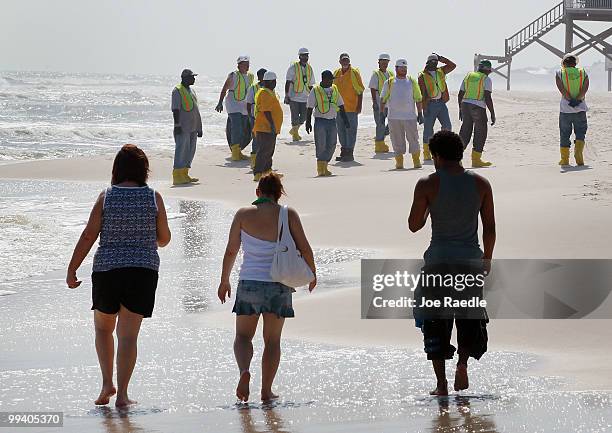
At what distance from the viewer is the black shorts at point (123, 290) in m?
6.45

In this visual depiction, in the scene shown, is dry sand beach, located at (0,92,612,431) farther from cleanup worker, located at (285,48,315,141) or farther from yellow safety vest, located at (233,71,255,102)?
yellow safety vest, located at (233,71,255,102)

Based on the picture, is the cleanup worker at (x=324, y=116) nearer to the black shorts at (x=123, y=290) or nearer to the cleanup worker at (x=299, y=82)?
the cleanup worker at (x=299, y=82)

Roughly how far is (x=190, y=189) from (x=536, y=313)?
1043 centimetres

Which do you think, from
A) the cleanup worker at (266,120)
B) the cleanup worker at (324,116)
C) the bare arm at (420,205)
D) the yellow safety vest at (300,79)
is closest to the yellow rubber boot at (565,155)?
the cleanup worker at (324,116)

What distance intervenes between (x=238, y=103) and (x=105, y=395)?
15.2 meters

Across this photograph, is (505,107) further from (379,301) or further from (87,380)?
(87,380)

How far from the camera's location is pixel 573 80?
17609mm

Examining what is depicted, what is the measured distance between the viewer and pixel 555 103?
37875 millimetres

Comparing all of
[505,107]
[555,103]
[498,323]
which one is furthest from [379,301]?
[555,103]

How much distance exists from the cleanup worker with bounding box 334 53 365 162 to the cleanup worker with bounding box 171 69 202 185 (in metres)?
3.20

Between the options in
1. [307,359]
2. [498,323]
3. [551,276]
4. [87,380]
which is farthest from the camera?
[551,276]

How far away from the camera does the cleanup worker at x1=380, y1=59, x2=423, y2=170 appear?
62.7ft

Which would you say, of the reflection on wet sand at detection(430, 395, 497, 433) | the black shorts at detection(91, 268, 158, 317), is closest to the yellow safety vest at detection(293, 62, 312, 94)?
the black shorts at detection(91, 268, 158, 317)

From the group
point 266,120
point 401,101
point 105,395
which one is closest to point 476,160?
point 401,101
